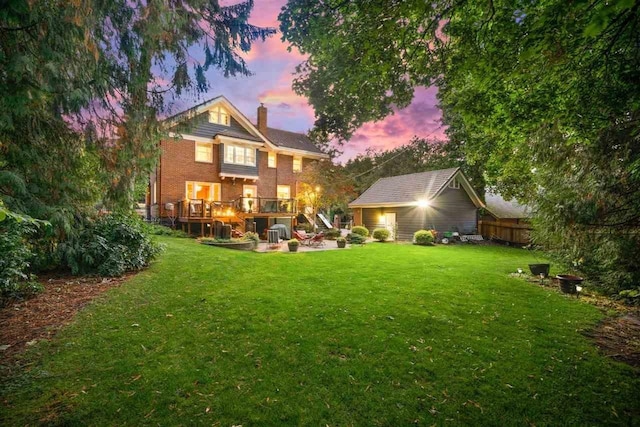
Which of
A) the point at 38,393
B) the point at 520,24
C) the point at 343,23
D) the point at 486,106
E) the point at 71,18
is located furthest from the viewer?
the point at 486,106

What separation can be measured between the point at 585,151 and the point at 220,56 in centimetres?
932

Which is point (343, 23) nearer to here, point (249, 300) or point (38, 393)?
point (249, 300)

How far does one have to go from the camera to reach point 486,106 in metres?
5.68

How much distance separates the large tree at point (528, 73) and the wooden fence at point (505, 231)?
14452 mm

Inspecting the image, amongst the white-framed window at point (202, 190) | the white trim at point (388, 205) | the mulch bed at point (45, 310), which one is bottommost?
the mulch bed at point (45, 310)

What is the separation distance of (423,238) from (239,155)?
1454 cm

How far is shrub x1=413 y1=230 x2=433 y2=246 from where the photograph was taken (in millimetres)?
19516

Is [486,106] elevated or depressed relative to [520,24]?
depressed

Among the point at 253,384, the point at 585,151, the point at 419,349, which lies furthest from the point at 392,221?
the point at 253,384

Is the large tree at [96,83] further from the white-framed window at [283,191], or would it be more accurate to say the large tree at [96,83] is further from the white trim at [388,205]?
the white-framed window at [283,191]

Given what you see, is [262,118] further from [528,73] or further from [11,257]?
[528,73]

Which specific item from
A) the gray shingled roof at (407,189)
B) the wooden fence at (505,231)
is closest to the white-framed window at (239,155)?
the gray shingled roof at (407,189)

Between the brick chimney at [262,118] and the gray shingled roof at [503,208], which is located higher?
the brick chimney at [262,118]

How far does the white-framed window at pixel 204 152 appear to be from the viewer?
20.5 m
